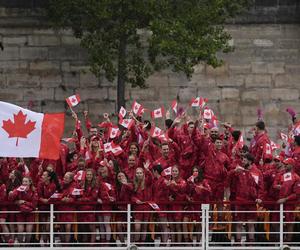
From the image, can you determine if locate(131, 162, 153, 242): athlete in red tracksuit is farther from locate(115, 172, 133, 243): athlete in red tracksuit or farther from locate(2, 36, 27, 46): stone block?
locate(2, 36, 27, 46): stone block

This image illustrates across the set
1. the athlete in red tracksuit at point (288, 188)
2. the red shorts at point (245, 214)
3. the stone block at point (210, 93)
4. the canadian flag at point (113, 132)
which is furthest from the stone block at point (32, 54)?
the athlete in red tracksuit at point (288, 188)

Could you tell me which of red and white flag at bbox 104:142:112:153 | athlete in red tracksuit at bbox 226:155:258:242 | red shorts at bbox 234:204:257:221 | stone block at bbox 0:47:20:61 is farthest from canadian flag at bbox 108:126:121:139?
stone block at bbox 0:47:20:61

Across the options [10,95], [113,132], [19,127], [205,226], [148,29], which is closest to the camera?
[205,226]

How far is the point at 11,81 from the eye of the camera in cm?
3975

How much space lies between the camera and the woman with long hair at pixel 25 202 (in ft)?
94.1

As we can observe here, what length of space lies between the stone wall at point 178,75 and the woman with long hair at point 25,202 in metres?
10.9

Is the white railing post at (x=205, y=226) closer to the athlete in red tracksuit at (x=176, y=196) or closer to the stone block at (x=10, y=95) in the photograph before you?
the athlete in red tracksuit at (x=176, y=196)

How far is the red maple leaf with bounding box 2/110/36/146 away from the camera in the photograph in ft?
94.7

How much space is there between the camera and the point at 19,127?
28.9m

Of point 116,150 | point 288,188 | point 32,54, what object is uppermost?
point 32,54

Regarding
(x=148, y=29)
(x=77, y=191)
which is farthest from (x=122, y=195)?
(x=148, y=29)

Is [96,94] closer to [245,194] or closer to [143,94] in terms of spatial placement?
[143,94]

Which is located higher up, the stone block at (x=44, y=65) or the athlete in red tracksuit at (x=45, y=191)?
the stone block at (x=44, y=65)

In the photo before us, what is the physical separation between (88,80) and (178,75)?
77.6 inches
